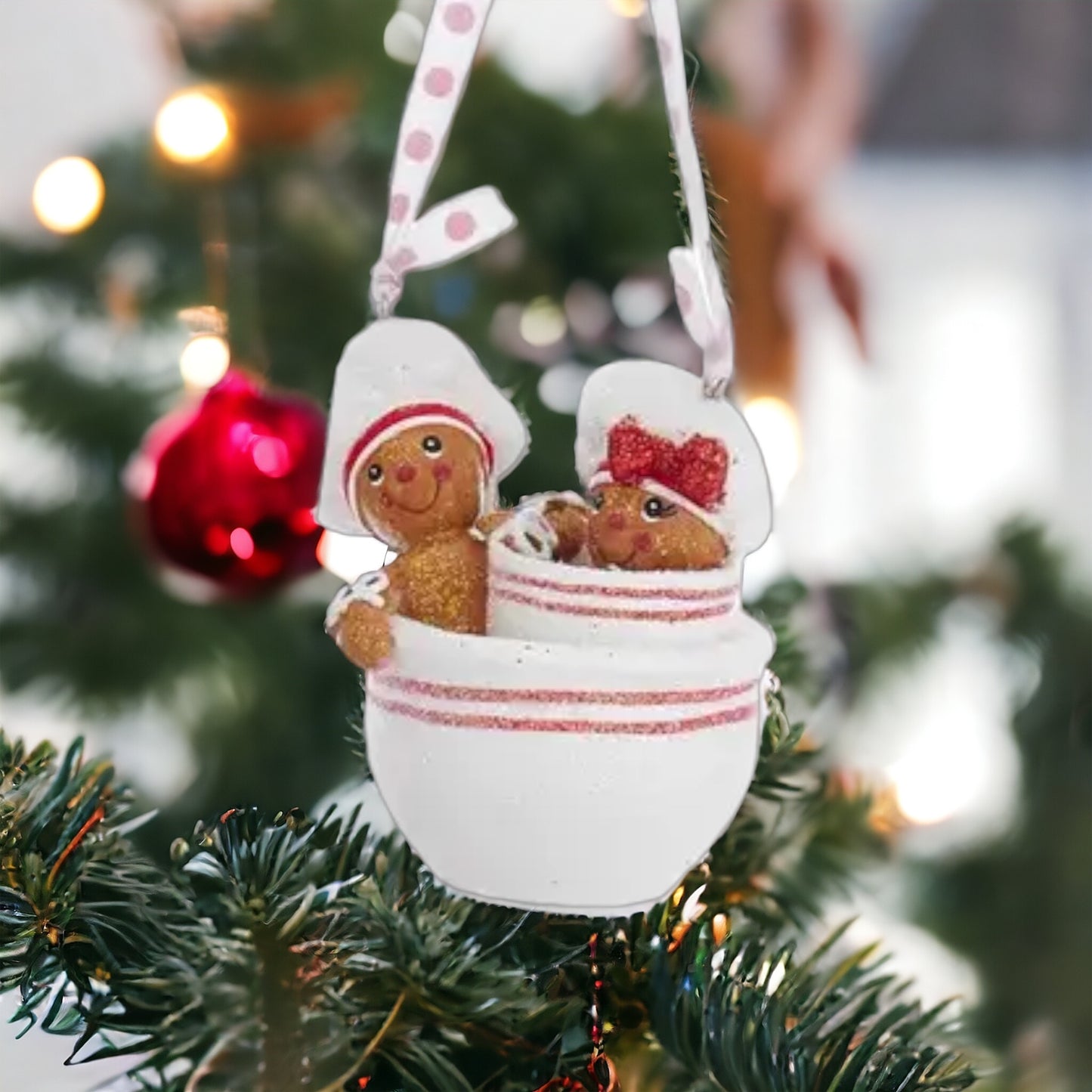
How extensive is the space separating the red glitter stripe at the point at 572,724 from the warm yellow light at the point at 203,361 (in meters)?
0.23

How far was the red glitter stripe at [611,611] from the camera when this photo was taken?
0.30 m

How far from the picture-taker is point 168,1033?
279mm

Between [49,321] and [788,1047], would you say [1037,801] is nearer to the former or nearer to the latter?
[788,1047]

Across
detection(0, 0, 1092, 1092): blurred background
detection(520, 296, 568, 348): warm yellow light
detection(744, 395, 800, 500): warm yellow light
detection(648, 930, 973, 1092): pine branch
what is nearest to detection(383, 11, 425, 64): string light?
detection(0, 0, 1092, 1092): blurred background

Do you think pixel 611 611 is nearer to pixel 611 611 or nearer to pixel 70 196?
pixel 611 611

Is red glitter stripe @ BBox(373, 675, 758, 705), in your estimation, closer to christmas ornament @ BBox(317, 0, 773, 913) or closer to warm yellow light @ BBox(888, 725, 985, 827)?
christmas ornament @ BBox(317, 0, 773, 913)

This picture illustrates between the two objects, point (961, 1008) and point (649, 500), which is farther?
point (961, 1008)

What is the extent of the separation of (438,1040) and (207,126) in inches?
14.6

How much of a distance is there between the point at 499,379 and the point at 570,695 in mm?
164

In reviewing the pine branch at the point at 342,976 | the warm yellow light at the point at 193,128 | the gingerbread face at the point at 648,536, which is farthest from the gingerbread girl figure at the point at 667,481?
the warm yellow light at the point at 193,128

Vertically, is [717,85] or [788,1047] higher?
[717,85]

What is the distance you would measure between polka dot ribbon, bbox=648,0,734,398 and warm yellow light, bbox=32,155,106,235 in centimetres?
26

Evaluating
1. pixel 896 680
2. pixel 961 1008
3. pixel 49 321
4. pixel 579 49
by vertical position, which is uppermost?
pixel 579 49

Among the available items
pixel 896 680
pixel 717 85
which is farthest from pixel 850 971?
pixel 717 85
